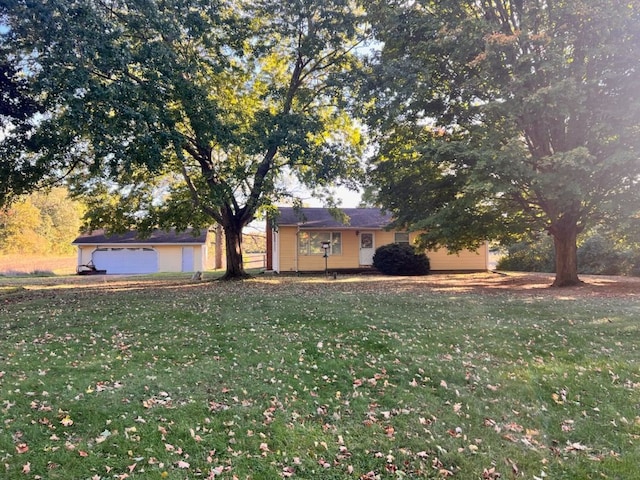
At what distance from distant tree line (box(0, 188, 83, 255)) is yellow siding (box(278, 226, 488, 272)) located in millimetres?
21380

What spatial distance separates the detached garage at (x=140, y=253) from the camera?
Answer: 1158 inches

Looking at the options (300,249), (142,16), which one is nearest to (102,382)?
(142,16)

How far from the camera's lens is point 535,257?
2470 cm

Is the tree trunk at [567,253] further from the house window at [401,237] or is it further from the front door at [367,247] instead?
the front door at [367,247]

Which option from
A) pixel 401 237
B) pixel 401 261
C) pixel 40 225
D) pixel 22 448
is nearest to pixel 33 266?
pixel 40 225

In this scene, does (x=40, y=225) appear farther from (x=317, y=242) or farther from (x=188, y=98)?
(x=188, y=98)

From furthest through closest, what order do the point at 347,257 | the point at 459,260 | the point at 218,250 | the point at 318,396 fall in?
the point at 218,250, the point at 459,260, the point at 347,257, the point at 318,396

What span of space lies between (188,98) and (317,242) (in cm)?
1363

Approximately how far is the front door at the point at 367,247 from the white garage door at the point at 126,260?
1541 centimetres

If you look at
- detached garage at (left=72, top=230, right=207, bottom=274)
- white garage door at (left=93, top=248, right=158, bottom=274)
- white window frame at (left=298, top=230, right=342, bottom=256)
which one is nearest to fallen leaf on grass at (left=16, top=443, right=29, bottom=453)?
white window frame at (left=298, top=230, right=342, bottom=256)

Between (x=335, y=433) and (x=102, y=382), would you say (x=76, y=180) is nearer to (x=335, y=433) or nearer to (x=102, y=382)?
(x=102, y=382)

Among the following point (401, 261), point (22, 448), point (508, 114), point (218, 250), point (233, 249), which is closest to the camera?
point (22, 448)

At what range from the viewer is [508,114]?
11.7m

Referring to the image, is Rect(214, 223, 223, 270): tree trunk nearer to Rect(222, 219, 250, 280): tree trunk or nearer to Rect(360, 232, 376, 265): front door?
Rect(360, 232, 376, 265): front door
